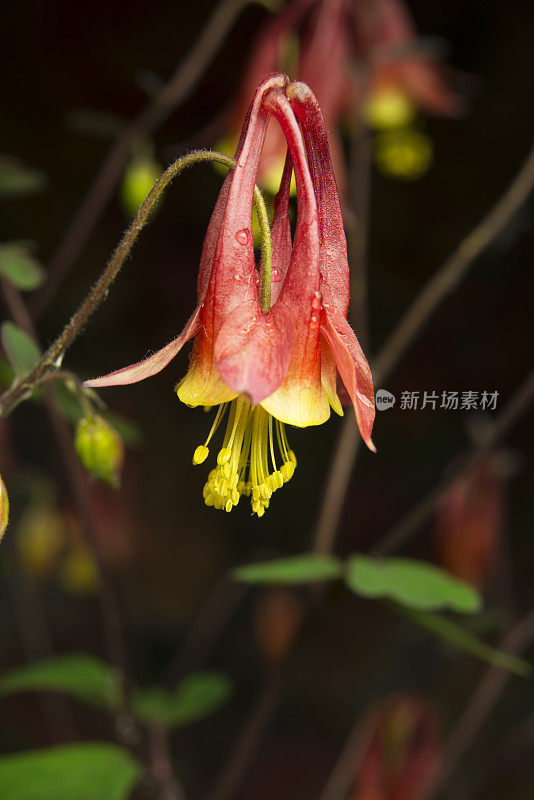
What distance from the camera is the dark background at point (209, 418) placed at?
2014 millimetres

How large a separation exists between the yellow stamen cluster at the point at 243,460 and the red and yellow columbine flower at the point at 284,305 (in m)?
0.06

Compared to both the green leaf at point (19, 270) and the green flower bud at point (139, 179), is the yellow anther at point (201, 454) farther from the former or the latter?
the green flower bud at point (139, 179)

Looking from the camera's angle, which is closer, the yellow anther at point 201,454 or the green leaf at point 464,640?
the yellow anther at point 201,454

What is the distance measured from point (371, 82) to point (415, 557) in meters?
→ 1.22

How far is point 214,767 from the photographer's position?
2135 mm

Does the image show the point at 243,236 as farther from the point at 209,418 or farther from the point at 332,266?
the point at 209,418

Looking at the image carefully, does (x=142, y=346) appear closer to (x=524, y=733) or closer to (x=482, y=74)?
(x=482, y=74)

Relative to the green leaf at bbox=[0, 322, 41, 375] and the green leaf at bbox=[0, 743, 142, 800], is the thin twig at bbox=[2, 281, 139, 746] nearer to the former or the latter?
the green leaf at bbox=[0, 743, 142, 800]

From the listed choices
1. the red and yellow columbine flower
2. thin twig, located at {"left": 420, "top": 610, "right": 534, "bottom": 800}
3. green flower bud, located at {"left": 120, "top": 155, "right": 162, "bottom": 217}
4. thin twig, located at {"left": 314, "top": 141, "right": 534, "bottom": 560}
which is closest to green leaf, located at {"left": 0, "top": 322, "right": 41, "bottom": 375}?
the red and yellow columbine flower

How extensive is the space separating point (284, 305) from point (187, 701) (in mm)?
968

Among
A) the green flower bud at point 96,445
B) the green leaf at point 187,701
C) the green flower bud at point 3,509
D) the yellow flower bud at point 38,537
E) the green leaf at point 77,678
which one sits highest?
the green flower bud at point 96,445

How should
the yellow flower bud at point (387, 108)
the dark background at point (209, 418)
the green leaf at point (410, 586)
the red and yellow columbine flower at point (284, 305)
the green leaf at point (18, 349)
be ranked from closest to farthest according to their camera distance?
the red and yellow columbine flower at point (284, 305) < the green leaf at point (18, 349) < the green leaf at point (410, 586) < the yellow flower bud at point (387, 108) < the dark background at point (209, 418)

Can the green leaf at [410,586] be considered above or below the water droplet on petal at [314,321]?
below


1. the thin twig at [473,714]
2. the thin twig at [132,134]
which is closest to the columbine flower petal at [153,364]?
the thin twig at [132,134]
